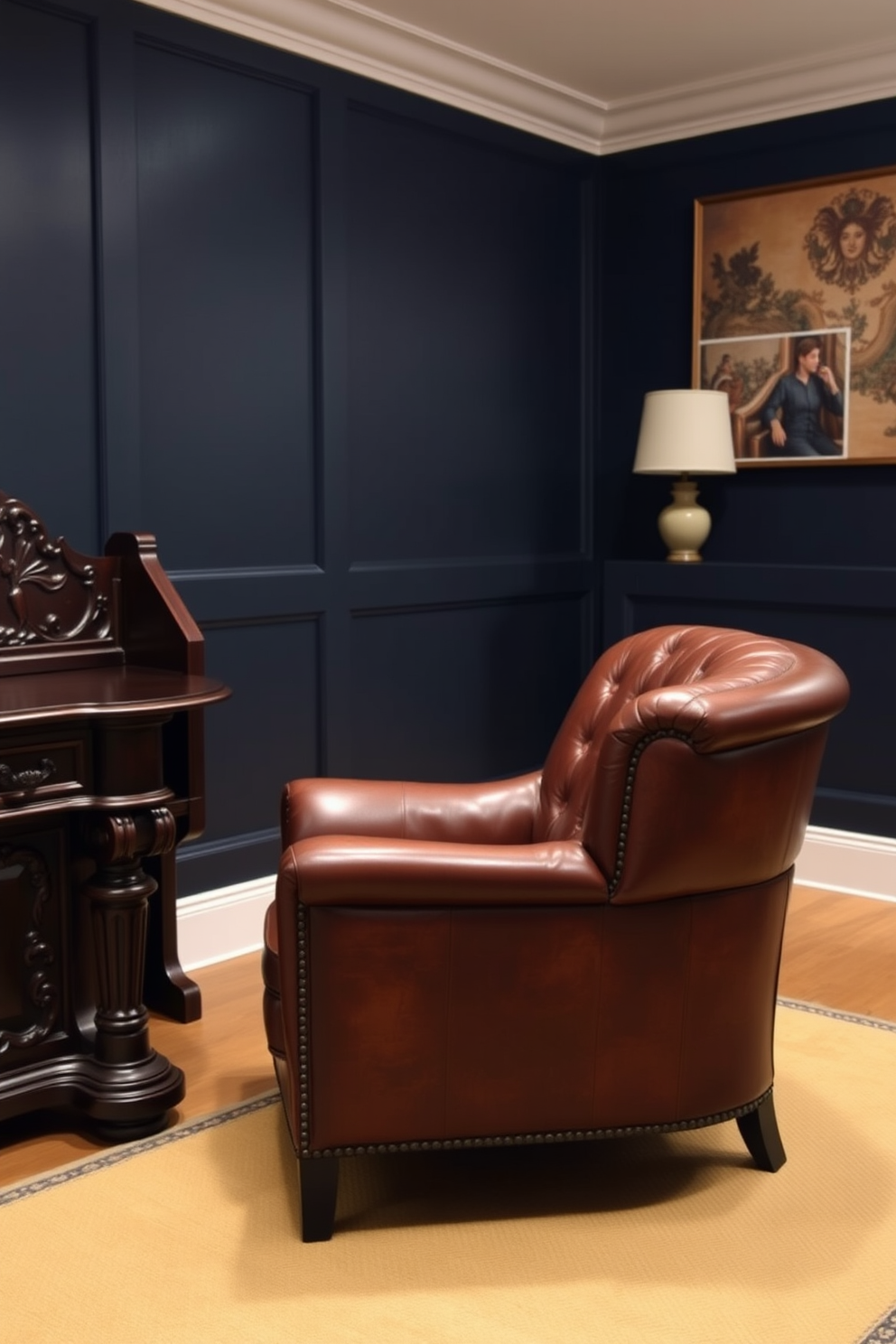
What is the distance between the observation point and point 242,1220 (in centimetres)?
229

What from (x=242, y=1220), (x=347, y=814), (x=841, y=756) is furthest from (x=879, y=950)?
(x=242, y=1220)

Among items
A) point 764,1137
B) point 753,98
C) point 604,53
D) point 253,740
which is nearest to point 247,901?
point 253,740

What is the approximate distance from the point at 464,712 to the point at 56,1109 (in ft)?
6.54

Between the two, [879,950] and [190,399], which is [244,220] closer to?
[190,399]

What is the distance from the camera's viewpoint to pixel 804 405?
4.40 m

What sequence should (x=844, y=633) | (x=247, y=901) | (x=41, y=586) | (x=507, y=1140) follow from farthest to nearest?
1. (x=844, y=633)
2. (x=247, y=901)
3. (x=41, y=586)
4. (x=507, y=1140)

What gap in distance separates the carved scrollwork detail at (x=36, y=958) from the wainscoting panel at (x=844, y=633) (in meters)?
2.53

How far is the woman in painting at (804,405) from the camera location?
4.36 m

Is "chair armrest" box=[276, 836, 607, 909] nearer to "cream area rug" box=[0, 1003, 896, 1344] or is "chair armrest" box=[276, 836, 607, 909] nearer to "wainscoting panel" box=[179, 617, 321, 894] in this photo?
"cream area rug" box=[0, 1003, 896, 1344]

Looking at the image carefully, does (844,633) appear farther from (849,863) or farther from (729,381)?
(729,381)

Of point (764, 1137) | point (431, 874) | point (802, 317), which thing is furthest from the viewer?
point (802, 317)

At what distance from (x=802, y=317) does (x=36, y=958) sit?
9.97 ft

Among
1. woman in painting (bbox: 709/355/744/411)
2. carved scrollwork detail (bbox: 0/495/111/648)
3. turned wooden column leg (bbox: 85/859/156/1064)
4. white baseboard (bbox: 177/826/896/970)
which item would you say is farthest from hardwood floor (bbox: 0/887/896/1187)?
woman in painting (bbox: 709/355/744/411)

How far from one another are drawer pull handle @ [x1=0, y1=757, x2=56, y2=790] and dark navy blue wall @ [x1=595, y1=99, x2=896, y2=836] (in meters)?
2.55
